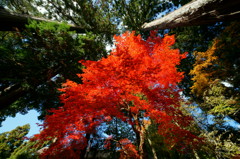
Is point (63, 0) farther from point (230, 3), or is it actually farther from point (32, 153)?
point (32, 153)

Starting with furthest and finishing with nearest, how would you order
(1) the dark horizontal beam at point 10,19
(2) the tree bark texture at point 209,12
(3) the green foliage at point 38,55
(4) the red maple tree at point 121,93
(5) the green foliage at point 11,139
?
1. (1) the dark horizontal beam at point 10,19
2. (5) the green foliage at point 11,139
3. (3) the green foliage at point 38,55
4. (4) the red maple tree at point 121,93
5. (2) the tree bark texture at point 209,12

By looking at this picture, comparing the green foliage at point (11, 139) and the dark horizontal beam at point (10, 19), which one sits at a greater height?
the dark horizontal beam at point (10, 19)

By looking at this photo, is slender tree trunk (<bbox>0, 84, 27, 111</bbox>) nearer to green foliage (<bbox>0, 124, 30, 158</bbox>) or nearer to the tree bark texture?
green foliage (<bbox>0, 124, 30, 158</bbox>)

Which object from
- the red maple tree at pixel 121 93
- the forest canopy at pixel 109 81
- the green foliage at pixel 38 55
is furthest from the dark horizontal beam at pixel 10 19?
the red maple tree at pixel 121 93

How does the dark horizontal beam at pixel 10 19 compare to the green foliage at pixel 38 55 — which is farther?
the dark horizontal beam at pixel 10 19

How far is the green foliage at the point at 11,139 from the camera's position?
22.6 ft

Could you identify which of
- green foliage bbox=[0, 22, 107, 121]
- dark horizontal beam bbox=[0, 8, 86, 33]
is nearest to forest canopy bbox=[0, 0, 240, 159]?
green foliage bbox=[0, 22, 107, 121]

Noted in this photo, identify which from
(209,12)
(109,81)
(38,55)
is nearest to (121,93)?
(109,81)

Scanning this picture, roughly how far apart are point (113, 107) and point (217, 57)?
11.6m

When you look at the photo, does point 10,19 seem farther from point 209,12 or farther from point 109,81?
point 209,12

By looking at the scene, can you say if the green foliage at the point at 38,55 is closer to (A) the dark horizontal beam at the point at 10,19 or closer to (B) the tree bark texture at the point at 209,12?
(A) the dark horizontal beam at the point at 10,19

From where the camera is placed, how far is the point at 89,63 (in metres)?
6.31

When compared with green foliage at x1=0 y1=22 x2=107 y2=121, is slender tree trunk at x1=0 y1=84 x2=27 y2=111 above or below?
→ below

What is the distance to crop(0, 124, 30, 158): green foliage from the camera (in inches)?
271
